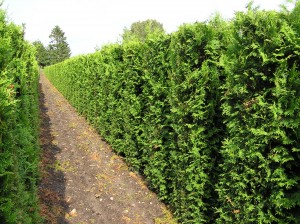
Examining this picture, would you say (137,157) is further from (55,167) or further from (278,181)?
(278,181)

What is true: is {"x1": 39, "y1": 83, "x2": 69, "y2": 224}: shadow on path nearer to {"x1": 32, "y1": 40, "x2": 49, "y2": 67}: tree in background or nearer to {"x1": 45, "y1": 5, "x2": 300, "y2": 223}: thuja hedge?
{"x1": 45, "y1": 5, "x2": 300, "y2": 223}: thuja hedge

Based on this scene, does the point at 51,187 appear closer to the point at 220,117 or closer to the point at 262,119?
the point at 220,117

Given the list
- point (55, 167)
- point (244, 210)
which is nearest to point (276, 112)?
point (244, 210)

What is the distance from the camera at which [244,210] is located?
4.24 meters

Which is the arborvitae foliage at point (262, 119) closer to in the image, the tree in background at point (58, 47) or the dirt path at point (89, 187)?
the dirt path at point (89, 187)

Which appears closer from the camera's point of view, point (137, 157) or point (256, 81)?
→ point (256, 81)

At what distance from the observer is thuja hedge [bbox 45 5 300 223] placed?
373 cm

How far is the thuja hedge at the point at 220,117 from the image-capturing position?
373 cm

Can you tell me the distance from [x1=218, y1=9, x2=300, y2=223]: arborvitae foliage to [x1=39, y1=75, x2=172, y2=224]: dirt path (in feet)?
9.72

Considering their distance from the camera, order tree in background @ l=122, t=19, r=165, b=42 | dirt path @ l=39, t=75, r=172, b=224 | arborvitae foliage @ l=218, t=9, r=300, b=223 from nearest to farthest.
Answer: arborvitae foliage @ l=218, t=9, r=300, b=223 → dirt path @ l=39, t=75, r=172, b=224 → tree in background @ l=122, t=19, r=165, b=42

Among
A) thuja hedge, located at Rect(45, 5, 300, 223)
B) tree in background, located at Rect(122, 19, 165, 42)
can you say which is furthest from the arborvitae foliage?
tree in background, located at Rect(122, 19, 165, 42)

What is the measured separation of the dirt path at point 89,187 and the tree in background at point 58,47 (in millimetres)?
74710

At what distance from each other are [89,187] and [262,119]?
560 centimetres

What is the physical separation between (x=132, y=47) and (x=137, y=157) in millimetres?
3400
